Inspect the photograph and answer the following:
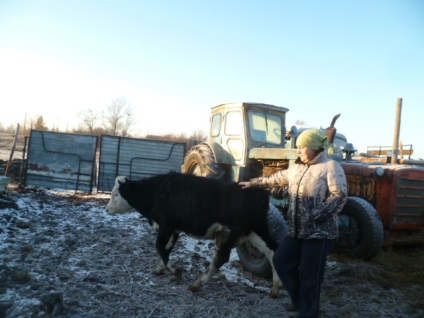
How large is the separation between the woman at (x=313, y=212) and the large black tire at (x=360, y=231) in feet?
7.24

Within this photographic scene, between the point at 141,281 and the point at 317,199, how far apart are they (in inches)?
96.9

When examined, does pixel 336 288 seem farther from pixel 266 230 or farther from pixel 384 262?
pixel 384 262

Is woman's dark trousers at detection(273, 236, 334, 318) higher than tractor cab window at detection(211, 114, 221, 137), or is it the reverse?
tractor cab window at detection(211, 114, 221, 137)

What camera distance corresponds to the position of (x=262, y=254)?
447 cm

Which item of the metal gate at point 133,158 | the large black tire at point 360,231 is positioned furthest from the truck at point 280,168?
the metal gate at point 133,158

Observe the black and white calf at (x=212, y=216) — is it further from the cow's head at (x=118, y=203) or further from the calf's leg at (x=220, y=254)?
the cow's head at (x=118, y=203)

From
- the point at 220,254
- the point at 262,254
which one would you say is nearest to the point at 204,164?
the point at 262,254

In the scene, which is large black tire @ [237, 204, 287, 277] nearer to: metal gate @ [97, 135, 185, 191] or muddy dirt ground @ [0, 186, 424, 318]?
muddy dirt ground @ [0, 186, 424, 318]

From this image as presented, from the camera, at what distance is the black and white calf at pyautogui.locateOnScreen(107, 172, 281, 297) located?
392 centimetres

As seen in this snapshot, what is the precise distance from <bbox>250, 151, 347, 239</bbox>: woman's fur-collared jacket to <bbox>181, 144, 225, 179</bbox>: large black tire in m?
3.17

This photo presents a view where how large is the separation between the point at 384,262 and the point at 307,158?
3.38m

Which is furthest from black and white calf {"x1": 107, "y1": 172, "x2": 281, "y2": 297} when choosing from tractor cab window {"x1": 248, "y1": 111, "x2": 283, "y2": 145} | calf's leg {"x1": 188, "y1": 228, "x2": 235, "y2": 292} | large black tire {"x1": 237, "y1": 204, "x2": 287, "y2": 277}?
tractor cab window {"x1": 248, "y1": 111, "x2": 283, "y2": 145}

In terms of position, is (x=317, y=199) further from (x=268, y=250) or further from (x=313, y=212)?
(x=268, y=250)

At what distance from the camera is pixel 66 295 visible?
341 centimetres
